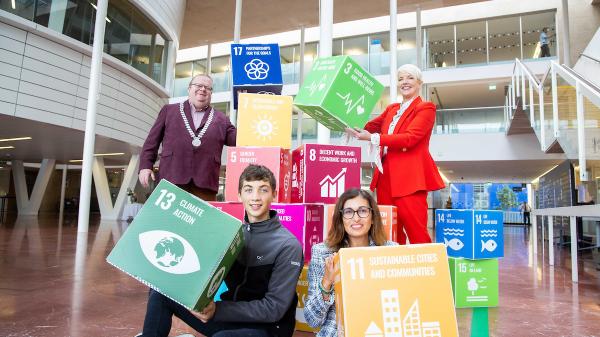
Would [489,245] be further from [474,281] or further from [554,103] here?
[554,103]

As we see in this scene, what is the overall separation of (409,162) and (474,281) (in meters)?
0.88

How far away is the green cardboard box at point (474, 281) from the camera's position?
258 centimetres

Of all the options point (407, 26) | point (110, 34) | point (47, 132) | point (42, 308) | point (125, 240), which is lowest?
point (42, 308)

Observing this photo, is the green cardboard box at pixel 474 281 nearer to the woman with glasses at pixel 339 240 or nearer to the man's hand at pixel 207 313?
the woman with glasses at pixel 339 240

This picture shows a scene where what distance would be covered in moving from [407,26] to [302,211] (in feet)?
54.3

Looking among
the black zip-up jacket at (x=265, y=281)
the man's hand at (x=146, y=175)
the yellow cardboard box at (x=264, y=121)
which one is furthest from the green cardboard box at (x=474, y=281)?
the man's hand at (x=146, y=175)

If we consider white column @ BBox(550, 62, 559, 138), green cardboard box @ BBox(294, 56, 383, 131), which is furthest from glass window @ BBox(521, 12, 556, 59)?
green cardboard box @ BBox(294, 56, 383, 131)

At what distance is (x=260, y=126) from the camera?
2992mm

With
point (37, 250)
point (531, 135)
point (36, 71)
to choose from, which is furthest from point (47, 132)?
point (531, 135)

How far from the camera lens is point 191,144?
291 centimetres

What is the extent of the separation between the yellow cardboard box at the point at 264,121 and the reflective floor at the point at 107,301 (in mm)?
1342

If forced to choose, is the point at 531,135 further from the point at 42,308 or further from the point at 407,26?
the point at 42,308

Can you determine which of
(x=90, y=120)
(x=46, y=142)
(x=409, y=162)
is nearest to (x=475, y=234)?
(x=409, y=162)

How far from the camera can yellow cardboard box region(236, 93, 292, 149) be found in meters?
2.97
